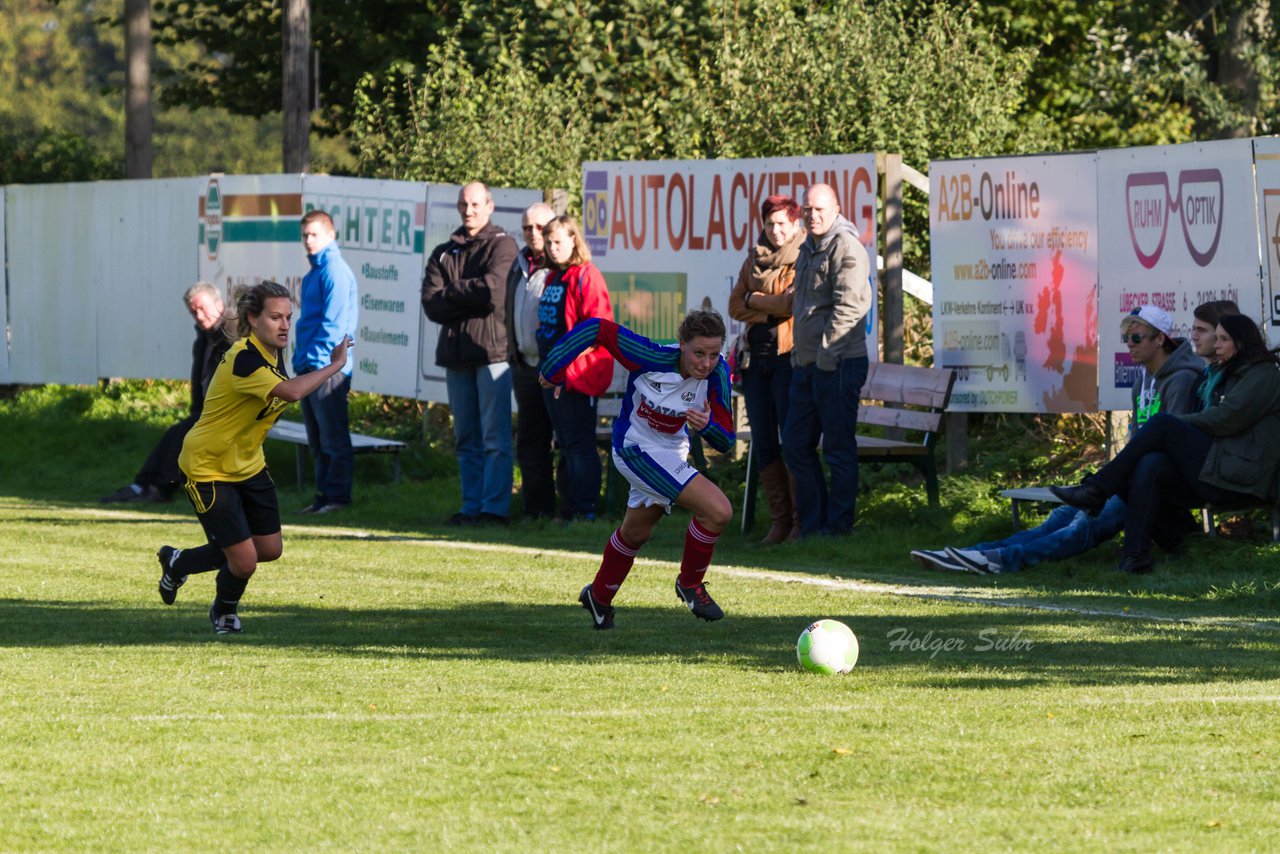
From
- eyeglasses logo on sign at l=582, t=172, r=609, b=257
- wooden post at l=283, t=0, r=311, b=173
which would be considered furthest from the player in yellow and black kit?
wooden post at l=283, t=0, r=311, b=173

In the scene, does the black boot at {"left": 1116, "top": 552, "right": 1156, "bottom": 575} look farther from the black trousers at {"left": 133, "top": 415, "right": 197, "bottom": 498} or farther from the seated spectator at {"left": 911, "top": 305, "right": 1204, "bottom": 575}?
the black trousers at {"left": 133, "top": 415, "right": 197, "bottom": 498}

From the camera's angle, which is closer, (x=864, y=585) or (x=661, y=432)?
(x=661, y=432)

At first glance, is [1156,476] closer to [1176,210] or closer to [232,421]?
[1176,210]

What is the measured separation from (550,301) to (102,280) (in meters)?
10.9

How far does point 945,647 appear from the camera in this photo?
9.33 meters

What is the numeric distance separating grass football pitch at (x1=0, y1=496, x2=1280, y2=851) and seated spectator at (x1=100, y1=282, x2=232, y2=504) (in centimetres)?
221

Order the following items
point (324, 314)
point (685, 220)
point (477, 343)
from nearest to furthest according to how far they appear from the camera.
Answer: point (477, 343) → point (324, 314) → point (685, 220)

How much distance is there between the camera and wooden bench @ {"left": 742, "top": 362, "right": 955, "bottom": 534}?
14.3 meters

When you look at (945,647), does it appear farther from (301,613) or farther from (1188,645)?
(301,613)

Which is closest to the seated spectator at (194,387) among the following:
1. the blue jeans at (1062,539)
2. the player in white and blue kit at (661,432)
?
the player in white and blue kit at (661,432)

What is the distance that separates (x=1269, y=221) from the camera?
1288 cm

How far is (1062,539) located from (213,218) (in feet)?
40.8

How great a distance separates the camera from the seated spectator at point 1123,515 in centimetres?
1208

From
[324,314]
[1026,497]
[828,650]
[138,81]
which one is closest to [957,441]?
[1026,497]
